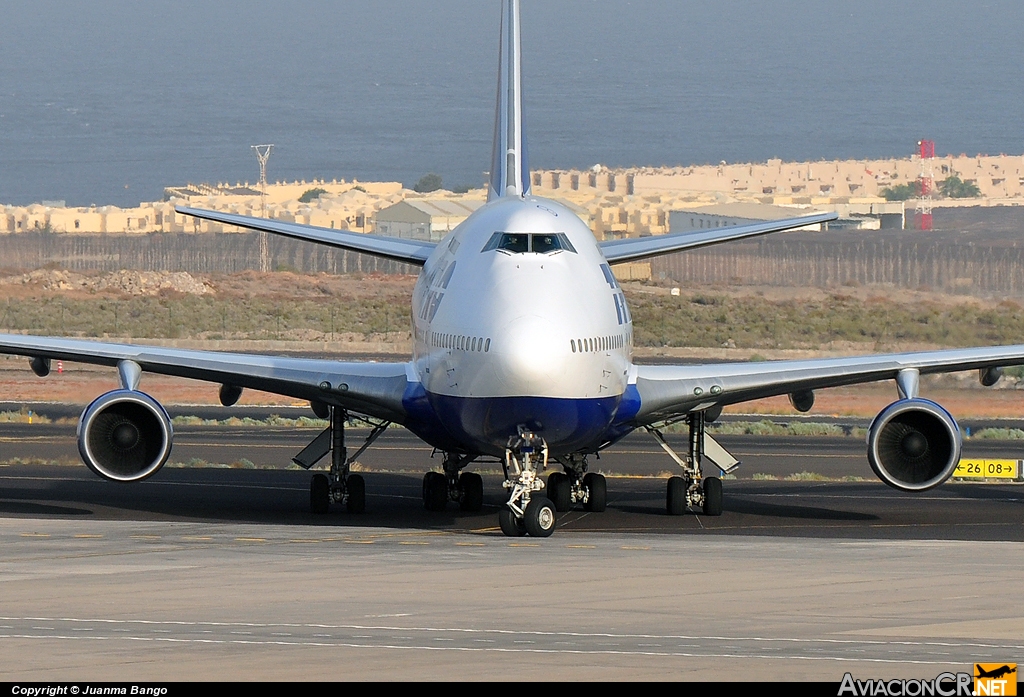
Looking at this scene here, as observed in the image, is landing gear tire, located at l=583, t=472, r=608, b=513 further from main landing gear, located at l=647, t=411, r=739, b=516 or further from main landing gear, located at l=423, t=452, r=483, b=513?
main landing gear, located at l=423, t=452, r=483, b=513

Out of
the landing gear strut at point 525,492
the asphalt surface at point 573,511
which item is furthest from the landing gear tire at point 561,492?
the landing gear strut at point 525,492

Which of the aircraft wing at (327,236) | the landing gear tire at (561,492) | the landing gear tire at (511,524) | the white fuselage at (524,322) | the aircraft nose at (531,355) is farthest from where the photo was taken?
the landing gear tire at (561,492)

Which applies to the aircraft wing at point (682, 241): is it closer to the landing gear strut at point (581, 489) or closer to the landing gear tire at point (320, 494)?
the landing gear strut at point (581, 489)

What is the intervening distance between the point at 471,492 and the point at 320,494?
9.47 ft

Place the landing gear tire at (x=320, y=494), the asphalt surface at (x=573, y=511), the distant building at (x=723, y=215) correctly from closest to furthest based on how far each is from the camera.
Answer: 1. the asphalt surface at (x=573, y=511)
2. the landing gear tire at (x=320, y=494)
3. the distant building at (x=723, y=215)

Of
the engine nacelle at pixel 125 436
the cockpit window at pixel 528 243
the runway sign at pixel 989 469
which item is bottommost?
the runway sign at pixel 989 469

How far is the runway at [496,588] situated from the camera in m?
15.2

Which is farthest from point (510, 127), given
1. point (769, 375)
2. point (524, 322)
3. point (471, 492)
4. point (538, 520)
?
point (538, 520)

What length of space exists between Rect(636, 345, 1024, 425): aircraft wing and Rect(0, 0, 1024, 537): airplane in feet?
0.13

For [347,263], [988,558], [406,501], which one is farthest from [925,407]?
[347,263]

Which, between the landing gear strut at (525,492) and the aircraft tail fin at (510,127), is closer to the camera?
the landing gear strut at (525,492)

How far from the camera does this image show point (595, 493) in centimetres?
3356

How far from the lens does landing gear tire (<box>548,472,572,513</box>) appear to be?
33.8 metres

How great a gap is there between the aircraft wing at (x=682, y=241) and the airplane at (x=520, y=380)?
47 millimetres
